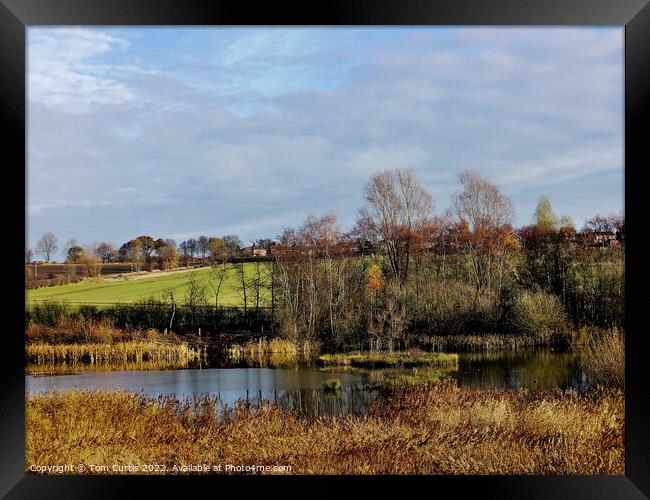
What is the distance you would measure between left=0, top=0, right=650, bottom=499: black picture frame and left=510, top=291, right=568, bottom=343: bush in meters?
1.59

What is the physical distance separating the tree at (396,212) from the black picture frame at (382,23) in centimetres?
176

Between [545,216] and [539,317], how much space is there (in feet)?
3.36

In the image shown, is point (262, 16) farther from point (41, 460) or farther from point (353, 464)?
point (41, 460)

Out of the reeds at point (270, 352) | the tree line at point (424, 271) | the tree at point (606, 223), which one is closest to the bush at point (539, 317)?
the tree line at point (424, 271)

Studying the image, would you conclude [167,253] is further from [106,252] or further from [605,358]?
[605,358]

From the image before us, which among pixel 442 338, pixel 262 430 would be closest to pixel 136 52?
Result: pixel 262 430

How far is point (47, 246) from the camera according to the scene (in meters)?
5.69

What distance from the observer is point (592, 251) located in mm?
5895

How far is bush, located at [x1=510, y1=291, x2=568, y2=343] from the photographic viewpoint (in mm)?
5723

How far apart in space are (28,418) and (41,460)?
0.62 meters

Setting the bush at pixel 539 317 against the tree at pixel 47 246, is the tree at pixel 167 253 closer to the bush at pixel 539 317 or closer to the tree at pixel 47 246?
the tree at pixel 47 246

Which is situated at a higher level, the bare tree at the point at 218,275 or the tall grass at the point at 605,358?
the bare tree at the point at 218,275

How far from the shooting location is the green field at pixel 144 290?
229 inches

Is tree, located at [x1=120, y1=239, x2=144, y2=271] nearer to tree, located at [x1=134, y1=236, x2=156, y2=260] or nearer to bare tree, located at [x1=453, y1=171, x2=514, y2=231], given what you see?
tree, located at [x1=134, y1=236, x2=156, y2=260]
